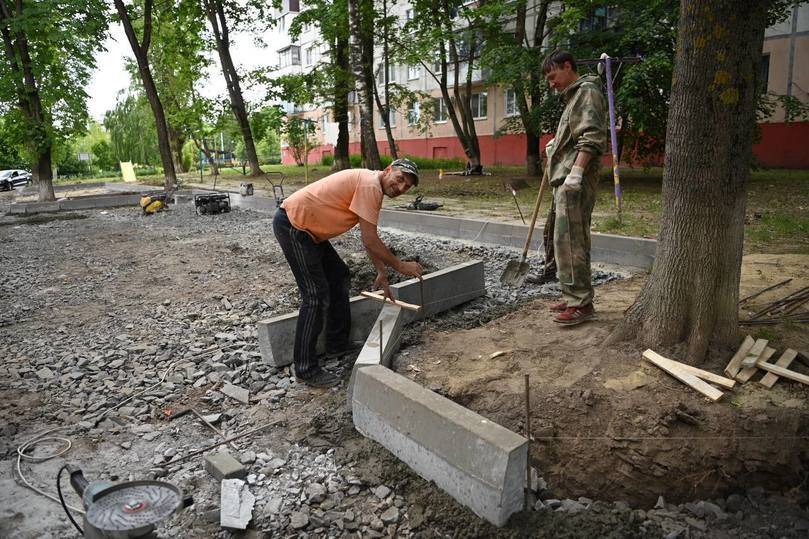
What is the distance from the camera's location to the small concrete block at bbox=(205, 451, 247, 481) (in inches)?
120

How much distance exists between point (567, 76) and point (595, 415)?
2.43 meters

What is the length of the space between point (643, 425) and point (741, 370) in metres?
0.75

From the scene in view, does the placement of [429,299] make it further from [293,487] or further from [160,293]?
→ [160,293]

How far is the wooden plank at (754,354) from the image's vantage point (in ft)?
10.6

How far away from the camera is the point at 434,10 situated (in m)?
19.1

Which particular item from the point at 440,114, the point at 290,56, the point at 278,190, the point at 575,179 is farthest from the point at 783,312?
the point at 290,56

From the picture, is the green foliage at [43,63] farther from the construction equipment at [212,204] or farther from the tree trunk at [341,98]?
the tree trunk at [341,98]

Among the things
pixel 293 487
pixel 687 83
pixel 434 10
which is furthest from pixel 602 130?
pixel 434 10

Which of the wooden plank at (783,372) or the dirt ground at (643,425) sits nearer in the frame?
the dirt ground at (643,425)

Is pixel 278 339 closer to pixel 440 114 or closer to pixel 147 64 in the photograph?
pixel 147 64

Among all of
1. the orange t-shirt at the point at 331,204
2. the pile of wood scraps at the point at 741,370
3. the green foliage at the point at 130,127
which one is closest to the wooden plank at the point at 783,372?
the pile of wood scraps at the point at 741,370

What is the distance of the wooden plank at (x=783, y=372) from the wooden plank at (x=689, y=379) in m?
0.35

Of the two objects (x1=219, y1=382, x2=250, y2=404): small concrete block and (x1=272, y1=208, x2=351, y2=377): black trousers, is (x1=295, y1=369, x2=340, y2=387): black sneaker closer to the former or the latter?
(x1=272, y1=208, x2=351, y2=377): black trousers

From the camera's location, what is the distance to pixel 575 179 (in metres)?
4.00
